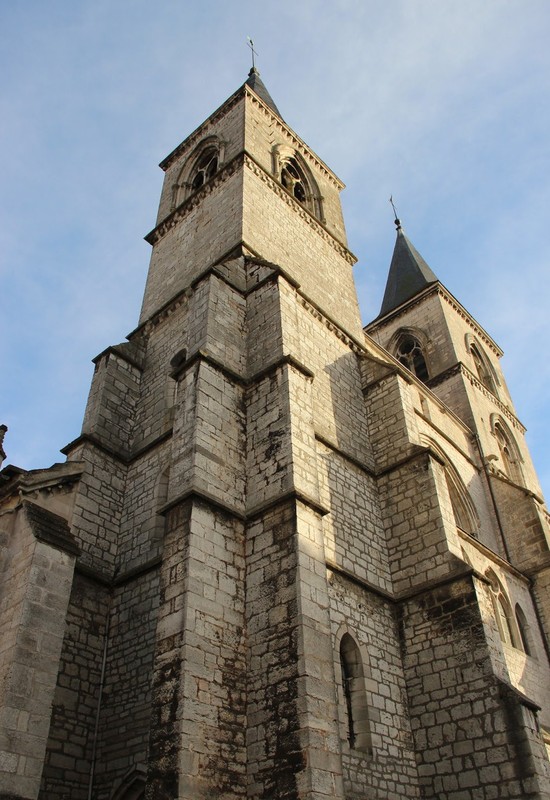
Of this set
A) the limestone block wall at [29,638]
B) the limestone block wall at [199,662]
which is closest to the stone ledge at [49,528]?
the limestone block wall at [29,638]

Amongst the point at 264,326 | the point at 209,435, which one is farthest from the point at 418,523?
the point at 264,326

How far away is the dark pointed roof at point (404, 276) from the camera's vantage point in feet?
78.4

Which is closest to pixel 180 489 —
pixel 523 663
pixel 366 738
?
pixel 366 738

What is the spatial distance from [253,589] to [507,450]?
14776 mm

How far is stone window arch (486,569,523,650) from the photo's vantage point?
12.8 meters

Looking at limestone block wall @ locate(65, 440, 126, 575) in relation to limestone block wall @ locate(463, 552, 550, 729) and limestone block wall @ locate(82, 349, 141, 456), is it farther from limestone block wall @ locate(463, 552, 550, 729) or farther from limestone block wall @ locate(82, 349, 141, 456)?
limestone block wall @ locate(463, 552, 550, 729)

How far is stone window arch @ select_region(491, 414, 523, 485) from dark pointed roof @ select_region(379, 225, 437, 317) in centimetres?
544

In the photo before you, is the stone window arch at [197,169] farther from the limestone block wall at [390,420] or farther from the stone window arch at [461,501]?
the stone window arch at [461,501]

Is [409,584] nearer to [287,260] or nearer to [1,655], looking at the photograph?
[1,655]

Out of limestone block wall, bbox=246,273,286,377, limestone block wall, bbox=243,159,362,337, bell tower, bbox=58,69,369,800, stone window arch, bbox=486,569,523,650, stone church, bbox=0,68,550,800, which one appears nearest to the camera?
bell tower, bbox=58,69,369,800

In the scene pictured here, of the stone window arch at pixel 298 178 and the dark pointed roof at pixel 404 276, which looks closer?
the stone window arch at pixel 298 178

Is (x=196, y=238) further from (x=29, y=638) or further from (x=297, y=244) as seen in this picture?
(x=29, y=638)

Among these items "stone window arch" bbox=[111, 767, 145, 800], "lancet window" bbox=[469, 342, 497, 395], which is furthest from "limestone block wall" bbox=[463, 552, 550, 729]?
"lancet window" bbox=[469, 342, 497, 395]

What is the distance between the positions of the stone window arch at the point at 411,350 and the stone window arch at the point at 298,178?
20.8 ft
